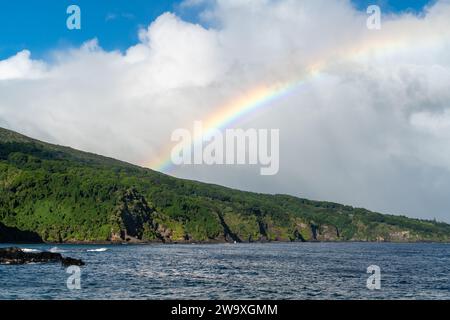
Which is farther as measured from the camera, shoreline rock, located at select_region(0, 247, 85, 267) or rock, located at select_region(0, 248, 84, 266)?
rock, located at select_region(0, 248, 84, 266)

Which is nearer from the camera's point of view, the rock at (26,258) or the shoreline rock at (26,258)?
the shoreline rock at (26,258)

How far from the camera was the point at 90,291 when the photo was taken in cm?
7344

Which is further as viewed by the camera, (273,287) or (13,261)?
(13,261)
